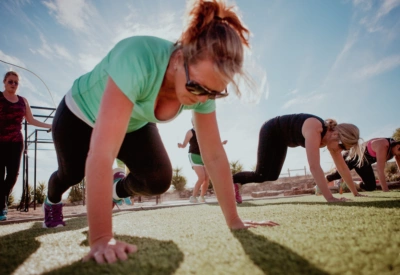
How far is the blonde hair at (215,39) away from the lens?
133 cm

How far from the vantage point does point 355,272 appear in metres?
0.71

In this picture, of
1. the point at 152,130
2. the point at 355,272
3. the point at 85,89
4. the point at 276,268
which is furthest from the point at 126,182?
the point at 355,272

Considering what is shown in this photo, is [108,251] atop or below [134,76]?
below

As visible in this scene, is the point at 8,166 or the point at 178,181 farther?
the point at 178,181

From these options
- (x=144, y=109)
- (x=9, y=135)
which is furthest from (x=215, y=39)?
(x=9, y=135)

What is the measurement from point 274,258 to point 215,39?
3.54ft

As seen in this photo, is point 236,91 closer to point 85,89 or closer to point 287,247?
point 287,247

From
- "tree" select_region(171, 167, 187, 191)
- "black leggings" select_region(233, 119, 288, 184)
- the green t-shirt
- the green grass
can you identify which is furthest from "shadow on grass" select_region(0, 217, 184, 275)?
"tree" select_region(171, 167, 187, 191)

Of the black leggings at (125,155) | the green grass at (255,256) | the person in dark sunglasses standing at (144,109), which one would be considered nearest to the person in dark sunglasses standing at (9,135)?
the black leggings at (125,155)

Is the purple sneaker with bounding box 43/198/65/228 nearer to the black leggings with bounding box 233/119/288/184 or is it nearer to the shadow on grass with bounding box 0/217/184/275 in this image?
the shadow on grass with bounding box 0/217/184/275

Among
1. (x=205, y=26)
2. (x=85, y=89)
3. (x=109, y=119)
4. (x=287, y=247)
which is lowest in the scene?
(x=287, y=247)

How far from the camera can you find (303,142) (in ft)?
13.6

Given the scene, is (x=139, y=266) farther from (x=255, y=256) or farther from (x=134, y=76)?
(x=134, y=76)

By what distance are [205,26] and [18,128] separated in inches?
161
